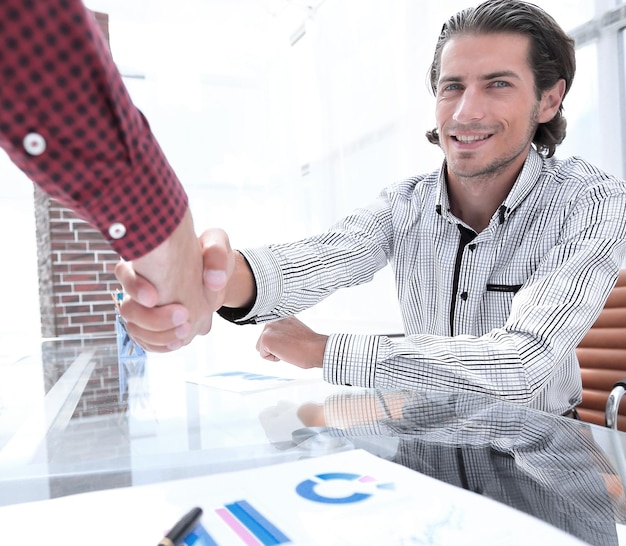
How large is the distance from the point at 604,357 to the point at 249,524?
1227 mm

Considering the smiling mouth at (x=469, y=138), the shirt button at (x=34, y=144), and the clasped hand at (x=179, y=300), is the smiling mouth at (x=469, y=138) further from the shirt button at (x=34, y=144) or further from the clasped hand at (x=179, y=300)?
the shirt button at (x=34, y=144)

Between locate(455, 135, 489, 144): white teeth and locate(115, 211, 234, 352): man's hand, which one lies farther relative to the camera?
Answer: locate(455, 135, 489, 144): white teeth

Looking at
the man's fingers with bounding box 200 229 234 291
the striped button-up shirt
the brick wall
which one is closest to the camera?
the man's fingers with bounding box 200 229 234 291

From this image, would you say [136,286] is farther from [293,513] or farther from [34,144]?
[293,513]

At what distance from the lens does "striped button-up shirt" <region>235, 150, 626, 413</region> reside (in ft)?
3.43

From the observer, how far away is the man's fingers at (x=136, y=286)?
0.74 m

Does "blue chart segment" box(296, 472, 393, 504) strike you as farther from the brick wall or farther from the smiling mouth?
the brick wall

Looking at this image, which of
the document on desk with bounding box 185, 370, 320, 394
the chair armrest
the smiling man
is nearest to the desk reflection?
the smiling man

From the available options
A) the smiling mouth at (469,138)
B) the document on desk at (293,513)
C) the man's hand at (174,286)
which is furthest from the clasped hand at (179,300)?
the smiling mouth at (469,138)

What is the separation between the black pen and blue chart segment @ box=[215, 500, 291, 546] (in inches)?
0.9

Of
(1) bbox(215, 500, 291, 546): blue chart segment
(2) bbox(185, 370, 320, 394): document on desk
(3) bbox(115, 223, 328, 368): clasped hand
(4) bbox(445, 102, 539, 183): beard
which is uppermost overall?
(4) bbox(445, 102, 539, 183): beard

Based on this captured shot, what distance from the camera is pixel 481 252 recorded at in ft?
4.70

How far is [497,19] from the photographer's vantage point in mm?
1516

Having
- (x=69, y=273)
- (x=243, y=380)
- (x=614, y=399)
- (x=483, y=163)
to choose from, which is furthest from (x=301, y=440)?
(x=69, y=273)
